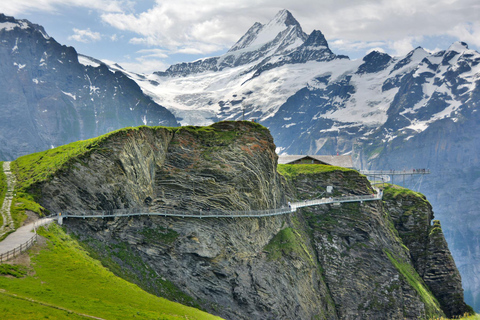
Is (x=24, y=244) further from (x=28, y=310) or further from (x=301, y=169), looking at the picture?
(x=301, y=169)

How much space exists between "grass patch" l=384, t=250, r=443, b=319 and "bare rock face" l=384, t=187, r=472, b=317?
4325 millimetres

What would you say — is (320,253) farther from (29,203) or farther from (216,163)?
(29,203)

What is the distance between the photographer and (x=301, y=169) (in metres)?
136

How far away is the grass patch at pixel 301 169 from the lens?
132 m

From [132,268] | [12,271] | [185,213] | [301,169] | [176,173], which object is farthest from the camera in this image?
[301,169]

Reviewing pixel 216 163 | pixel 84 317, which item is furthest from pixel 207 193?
pixel 84 317

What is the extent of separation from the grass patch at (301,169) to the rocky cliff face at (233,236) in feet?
20.1

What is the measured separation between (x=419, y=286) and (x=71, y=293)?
94.0 meters

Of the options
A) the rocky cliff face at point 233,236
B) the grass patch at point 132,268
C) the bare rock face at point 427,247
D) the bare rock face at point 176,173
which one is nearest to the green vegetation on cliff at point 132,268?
the grass patch at point 132,268

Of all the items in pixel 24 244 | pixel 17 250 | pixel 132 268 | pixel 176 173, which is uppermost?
pixel 176 173

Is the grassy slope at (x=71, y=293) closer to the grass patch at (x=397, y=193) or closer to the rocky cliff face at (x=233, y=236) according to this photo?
the rocky cliff face at (x=233, y=236)

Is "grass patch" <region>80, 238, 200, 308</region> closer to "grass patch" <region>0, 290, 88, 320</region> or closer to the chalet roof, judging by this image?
"grass patch" <region>0, 290, 88, 320</region>

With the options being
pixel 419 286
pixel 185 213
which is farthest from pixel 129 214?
pixel 419 286

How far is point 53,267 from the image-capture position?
48375mm
